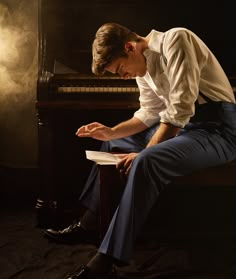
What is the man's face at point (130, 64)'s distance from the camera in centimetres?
183

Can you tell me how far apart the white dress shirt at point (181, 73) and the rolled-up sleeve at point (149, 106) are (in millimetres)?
89

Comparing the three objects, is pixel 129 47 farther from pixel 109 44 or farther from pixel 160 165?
pixel 160 165

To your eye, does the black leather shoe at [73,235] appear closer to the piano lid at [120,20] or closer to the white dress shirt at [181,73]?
the white dress shirt at [181,73]

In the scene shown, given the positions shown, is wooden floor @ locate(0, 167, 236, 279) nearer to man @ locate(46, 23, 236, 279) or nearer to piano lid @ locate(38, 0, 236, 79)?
man @ locate(46, 23, 236, 279)

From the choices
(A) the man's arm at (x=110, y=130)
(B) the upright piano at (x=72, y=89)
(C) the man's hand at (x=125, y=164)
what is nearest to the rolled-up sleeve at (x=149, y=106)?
(A) the man's arm at (x=110, y=130)

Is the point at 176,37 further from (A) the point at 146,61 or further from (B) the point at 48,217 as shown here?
(B) the point at 48,217

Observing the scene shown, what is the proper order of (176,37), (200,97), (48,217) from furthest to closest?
1. (48,217)
2. (200,97)
3. (176,37)

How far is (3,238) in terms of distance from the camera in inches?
91.4

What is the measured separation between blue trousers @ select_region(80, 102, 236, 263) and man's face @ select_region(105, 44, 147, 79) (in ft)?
1.23

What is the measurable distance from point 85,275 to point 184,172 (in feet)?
1.99

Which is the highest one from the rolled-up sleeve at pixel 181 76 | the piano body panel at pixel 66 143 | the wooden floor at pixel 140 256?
the rolled-up sleeve at pixel 181 76

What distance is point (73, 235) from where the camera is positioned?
2.18 m

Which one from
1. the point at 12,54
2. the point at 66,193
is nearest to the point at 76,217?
the point at 66,193

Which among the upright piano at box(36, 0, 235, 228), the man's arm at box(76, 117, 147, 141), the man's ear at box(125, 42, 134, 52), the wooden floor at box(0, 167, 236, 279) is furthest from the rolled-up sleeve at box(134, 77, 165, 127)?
the wooden floor at box(0, 167, 236, 279)
